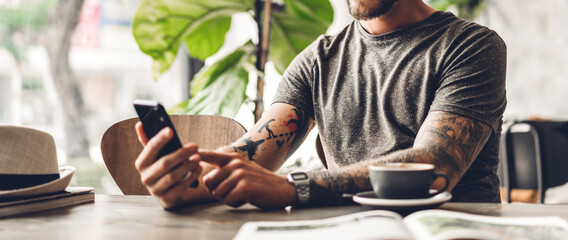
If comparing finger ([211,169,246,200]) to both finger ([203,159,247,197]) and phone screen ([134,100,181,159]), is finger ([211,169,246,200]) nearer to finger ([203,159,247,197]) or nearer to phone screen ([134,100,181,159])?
finger ([203,159,247,197])

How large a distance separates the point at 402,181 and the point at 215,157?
1.25 feet

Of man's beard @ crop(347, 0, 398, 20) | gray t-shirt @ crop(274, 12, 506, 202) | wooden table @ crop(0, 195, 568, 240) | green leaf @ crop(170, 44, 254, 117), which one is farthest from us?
green leaf @ crop(170, 44, 254, 117)

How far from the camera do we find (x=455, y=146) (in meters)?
1.19

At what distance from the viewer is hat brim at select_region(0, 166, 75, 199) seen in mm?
969

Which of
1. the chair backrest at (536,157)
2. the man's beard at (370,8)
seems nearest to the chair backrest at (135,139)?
the man's beard at (370,8)

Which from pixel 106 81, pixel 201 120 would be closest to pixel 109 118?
pixel 106 81

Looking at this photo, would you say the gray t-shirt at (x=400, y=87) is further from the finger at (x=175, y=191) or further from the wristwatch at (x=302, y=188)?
the finger at (x=175, y=191)

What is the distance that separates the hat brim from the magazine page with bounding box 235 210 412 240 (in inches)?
19.8

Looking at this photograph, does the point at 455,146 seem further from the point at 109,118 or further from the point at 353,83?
the point at 109,118

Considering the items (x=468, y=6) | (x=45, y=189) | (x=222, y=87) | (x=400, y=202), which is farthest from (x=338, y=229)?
(x=468, y=6)

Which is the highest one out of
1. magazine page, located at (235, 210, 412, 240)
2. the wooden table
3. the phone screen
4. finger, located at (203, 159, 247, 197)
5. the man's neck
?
the man's neck

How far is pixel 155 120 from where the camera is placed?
94 centimetres

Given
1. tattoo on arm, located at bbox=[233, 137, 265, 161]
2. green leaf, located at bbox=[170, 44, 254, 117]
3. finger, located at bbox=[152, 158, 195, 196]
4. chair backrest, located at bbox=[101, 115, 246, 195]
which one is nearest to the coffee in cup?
finger, located at bbox=[152, 158, 195, 196]

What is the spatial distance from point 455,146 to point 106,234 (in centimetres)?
79
